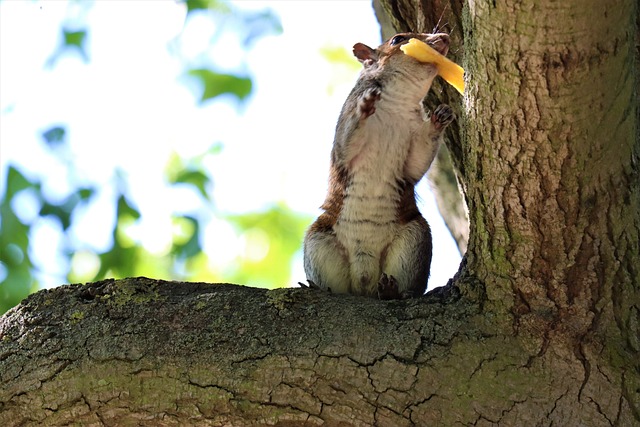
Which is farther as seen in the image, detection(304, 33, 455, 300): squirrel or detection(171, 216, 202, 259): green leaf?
detection(171, 216, 202, 259): green leaf

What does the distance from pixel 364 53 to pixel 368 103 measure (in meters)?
0.82

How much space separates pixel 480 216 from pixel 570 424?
0.72m

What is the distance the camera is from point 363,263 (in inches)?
158

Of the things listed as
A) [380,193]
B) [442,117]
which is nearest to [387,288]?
[380,193]

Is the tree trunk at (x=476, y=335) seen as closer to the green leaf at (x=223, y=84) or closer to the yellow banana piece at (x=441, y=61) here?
the yellow banana piece at (x=441, y=61)

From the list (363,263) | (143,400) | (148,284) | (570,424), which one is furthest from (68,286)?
(570,424)

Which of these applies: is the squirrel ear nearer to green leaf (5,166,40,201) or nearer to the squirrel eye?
the squirrel eye

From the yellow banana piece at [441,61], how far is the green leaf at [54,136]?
9.53 ft

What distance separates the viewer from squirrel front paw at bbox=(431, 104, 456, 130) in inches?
156

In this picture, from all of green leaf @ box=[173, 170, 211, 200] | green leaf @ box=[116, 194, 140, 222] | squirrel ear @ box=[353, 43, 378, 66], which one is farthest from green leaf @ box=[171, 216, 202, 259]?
squirrel ear @ box=[353, 43, 378, 66]

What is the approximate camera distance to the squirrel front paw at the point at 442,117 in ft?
13.0

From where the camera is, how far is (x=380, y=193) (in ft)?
13.3

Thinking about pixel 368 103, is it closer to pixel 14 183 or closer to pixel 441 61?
pixel 441 61

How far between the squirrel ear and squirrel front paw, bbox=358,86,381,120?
68 cm
